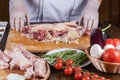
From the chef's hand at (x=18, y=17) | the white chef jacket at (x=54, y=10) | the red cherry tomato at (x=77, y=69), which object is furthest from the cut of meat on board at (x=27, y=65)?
the white chef jacket at (x=54, y=10)

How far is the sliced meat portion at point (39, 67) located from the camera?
123cm

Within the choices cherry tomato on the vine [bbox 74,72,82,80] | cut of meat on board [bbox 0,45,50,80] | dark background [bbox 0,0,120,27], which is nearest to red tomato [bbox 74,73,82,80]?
cherry tomato on the vine [bbox 74,72,82,80]

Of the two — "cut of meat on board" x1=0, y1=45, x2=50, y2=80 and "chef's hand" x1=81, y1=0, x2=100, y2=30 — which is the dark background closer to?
"chef's hand" x1=81, y1=0, x2=100, y2=30

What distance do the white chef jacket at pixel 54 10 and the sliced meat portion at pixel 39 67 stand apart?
2.47 feet

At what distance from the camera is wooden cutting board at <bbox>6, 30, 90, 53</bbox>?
1629mm

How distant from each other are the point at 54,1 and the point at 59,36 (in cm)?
36

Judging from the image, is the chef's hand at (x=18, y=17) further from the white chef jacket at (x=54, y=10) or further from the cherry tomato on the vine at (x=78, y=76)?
the cherry tomato on the vine at (x=78, y=76)

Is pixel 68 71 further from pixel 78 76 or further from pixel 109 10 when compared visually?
pixel 109 10

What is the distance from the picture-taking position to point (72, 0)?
205cm

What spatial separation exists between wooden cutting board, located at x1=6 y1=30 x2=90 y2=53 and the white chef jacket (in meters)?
0.31

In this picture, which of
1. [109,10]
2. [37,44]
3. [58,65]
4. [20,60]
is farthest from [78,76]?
[109,10]

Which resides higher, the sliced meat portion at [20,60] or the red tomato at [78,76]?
the sliced meat portion at [20,60]

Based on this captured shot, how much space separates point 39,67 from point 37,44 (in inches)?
16.7

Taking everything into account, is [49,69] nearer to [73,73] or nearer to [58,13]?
[73,73]
